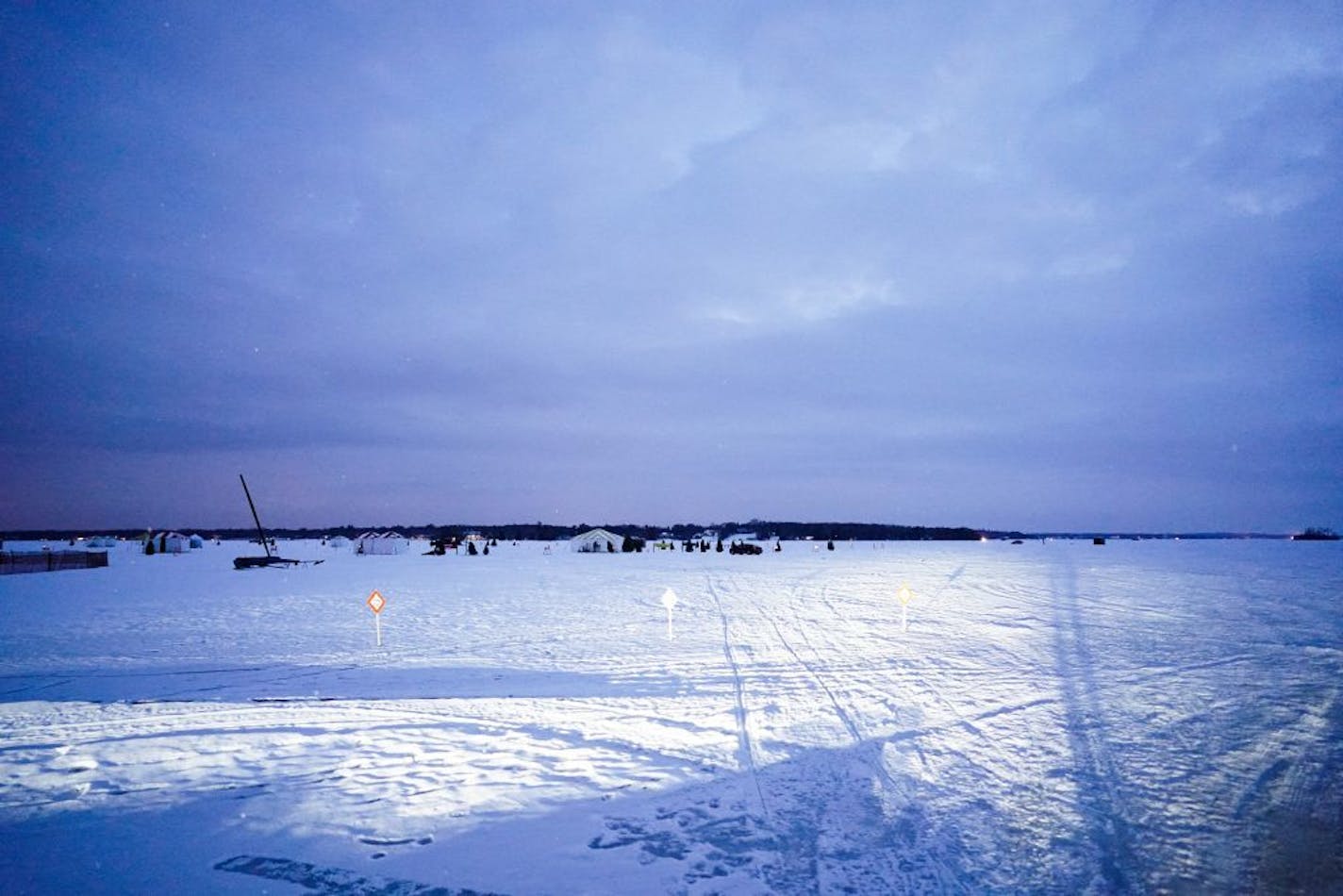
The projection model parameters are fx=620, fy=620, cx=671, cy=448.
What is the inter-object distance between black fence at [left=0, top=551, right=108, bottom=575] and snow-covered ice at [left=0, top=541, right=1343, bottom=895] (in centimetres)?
3835

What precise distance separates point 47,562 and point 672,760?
5964 centimetres

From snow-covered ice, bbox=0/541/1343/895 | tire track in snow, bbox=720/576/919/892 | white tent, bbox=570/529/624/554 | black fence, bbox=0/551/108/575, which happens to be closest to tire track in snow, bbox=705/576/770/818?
snow-covered ice, bbox=0/541/1343/895

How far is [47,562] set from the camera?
4581cm

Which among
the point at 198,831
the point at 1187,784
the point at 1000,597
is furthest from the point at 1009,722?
the point at 1000,597

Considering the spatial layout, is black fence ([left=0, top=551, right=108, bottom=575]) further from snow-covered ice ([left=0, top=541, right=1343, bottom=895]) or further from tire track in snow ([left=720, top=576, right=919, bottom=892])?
tire track in snow ([left=720, top=576, right=919, bottom=892])

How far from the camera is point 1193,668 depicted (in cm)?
1335

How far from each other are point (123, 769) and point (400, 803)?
4.17 meters

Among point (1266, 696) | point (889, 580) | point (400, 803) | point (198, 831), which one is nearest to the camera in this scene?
point (198, 831)

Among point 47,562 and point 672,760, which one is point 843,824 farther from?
point 47,562

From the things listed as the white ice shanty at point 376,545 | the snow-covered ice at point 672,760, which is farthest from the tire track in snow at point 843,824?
the white ice shanty at point 376,545

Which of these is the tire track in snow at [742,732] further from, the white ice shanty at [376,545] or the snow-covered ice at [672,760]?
the white ice shanty at [376,545]

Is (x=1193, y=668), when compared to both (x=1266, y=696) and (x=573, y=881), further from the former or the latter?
(x=573, y=881)

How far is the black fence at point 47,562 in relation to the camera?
43.6m

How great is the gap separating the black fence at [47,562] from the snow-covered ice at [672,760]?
3835 centimetres
